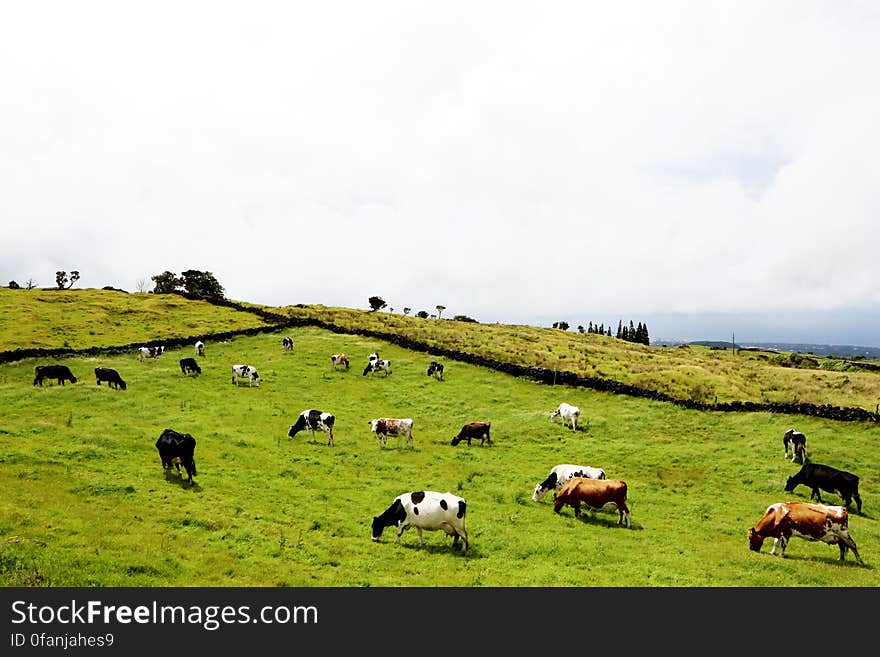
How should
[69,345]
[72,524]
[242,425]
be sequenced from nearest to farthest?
[72,524] < [242,425] < [69,345]

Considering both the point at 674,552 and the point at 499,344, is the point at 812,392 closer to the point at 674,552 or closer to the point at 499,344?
the point at 499,344

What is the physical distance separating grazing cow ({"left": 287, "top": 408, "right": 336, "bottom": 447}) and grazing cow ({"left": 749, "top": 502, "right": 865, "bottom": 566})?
2093cm

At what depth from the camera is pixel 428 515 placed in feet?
56.9

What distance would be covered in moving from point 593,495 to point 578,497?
2.07 ft

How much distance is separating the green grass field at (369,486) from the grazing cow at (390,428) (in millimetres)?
733

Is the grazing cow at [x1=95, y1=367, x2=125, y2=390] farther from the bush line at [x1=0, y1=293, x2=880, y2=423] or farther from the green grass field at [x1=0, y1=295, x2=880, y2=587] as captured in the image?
the bush line at [x1=0, y1=293, x2=880, y2=423]

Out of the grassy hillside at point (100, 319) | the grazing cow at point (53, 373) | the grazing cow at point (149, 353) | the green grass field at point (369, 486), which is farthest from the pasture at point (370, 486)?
the grassy hillside at point (100, 319)

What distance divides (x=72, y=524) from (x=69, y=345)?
52173 mm

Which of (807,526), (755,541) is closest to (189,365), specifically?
(755,541)

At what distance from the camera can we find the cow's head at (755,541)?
1858cm

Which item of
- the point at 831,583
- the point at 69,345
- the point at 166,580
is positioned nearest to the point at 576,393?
the point at 831,583

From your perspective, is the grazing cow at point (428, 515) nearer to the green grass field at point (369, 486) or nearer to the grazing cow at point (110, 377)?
the green grass field at point (369, 486)
